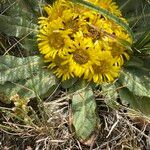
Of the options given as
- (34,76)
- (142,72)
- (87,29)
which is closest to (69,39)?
(87,29)

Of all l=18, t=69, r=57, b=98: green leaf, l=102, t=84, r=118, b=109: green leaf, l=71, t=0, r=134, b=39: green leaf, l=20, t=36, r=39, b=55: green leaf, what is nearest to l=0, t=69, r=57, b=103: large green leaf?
l=18, t=69, r=57, b=98: green leaf

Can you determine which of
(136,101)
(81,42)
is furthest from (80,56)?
(136,101)

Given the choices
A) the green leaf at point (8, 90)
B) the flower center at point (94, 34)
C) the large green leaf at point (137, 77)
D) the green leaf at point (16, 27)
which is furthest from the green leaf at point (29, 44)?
the large green leaf at point (137, 77)

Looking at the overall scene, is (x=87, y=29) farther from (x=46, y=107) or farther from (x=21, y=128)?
(x=21, y=128)

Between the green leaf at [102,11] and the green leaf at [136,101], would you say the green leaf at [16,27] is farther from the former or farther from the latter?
the green leaf at [136,101]

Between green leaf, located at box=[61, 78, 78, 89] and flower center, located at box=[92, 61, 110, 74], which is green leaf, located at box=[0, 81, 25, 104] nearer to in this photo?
green leaf, located at box=[61, 78, 78, 89]

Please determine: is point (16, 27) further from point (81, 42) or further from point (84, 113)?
point (84, 113)
